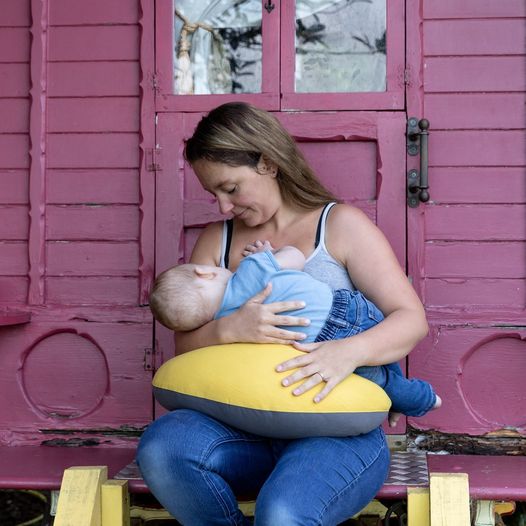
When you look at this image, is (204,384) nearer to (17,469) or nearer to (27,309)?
(17,469)

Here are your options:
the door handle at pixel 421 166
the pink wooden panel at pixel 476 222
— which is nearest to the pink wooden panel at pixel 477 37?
the door handle at pixel 421 166

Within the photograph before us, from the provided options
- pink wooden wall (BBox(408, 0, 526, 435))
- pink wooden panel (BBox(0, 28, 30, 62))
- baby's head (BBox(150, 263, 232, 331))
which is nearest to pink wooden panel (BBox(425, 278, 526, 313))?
pink wooden wall (BBox(408, 0, 526, 435))

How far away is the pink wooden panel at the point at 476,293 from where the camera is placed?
329cm

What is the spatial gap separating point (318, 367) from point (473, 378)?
1266 mm

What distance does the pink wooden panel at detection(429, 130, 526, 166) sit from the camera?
3297 mm

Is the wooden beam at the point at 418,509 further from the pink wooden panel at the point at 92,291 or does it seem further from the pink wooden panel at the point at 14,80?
the pink wooden panel at the point at 14,80

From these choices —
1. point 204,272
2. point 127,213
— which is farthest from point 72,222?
point 204,272

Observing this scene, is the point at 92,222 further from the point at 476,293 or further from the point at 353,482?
the point at 353,482

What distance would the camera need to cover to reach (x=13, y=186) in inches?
137

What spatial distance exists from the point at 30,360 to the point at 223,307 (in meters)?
1.33

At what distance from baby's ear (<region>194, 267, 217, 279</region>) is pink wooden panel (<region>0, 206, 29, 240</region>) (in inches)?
49.7

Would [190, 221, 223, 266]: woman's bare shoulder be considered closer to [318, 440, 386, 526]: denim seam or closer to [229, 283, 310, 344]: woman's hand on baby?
[229, 283, 310, 344]: woman's hand on baby

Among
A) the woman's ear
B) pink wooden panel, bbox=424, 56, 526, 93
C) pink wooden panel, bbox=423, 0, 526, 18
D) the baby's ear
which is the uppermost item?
pink wooden panel, bbox=423, 0, 526, 18

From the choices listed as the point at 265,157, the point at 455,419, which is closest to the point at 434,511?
the point at 455,419
